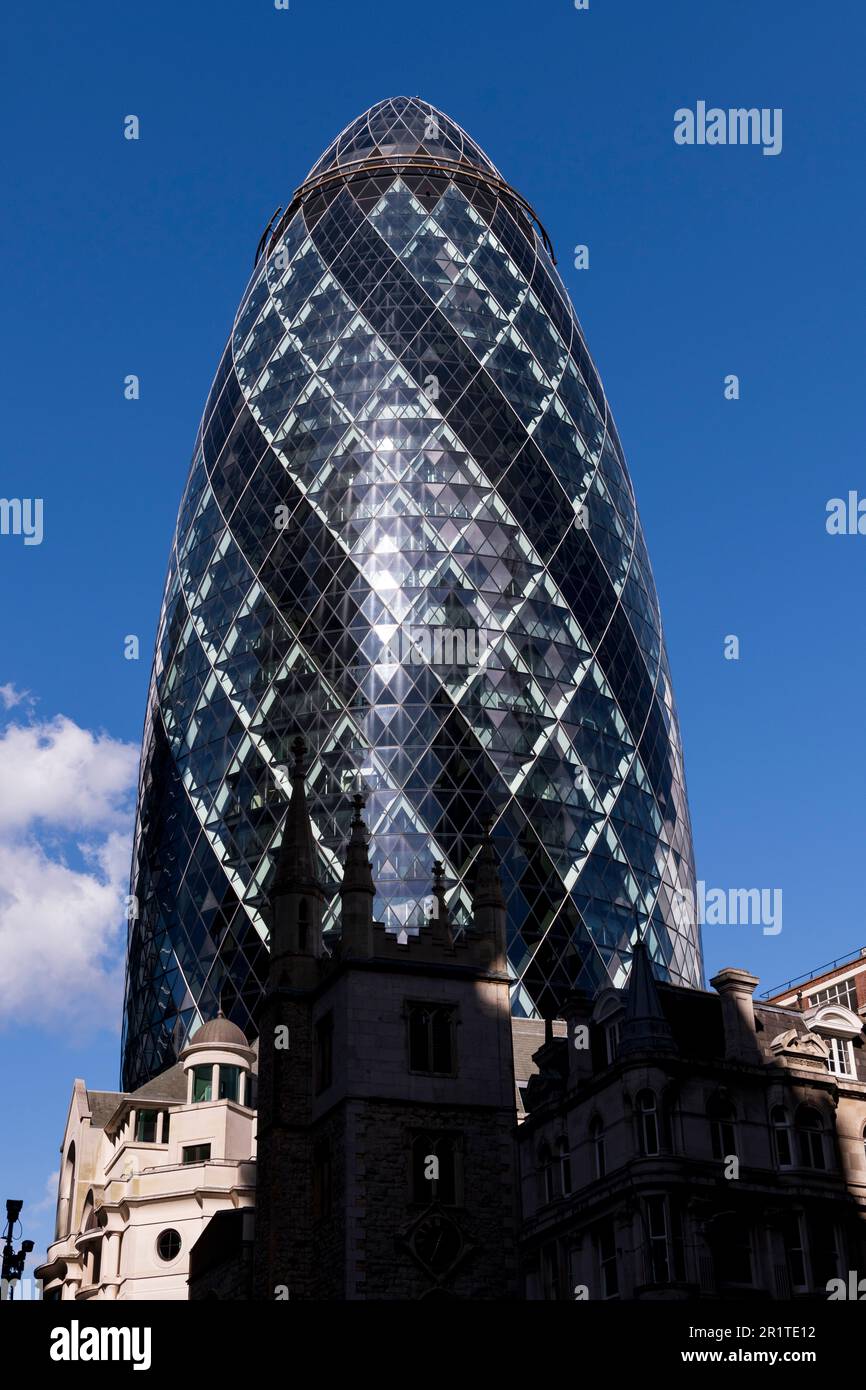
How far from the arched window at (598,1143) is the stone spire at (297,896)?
9651 millimetres

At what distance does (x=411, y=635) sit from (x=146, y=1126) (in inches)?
838

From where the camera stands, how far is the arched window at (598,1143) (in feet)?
120

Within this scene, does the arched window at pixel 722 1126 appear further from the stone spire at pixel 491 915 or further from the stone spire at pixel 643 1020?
the stone spire at pixel 491 915

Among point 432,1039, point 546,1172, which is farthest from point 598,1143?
point 432,1039

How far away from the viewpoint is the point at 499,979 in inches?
1722

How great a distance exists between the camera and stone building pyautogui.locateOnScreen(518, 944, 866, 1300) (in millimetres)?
34688

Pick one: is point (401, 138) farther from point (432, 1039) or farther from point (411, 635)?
point (432, 1039)

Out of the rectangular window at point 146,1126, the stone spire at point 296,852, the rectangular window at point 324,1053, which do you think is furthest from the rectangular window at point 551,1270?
the rectangular window at point 146,1126

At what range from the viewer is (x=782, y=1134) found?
36844 millimetres

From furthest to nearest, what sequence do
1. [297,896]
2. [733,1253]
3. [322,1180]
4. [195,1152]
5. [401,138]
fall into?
[401,138], [195,1152], [297,896], [322,1180], [733,1253]

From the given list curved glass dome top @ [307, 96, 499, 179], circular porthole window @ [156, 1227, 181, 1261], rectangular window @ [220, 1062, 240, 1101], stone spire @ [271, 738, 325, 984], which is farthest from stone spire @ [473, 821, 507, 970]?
curved glass dome top @ [307, 96, 499, 179]

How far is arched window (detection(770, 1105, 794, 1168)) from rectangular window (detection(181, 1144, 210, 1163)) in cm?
2398
